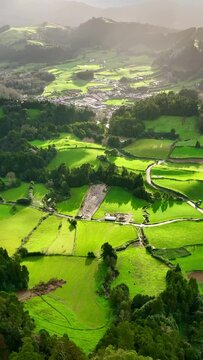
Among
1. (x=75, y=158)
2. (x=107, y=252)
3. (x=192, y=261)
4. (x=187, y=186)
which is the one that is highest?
(x=187, y=186)

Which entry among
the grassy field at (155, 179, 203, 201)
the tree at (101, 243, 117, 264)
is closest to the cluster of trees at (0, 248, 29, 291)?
the tree at (101, 243, 117, 264)

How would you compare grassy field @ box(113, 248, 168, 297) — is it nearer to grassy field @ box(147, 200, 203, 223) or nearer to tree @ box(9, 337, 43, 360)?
grassy field @ box(147, 200, 203, 223)

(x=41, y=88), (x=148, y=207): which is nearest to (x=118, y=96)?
(x=41, y=88)

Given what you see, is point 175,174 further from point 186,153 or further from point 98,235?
point 98,235

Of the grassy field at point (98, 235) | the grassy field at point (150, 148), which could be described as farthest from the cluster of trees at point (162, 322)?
the grassy field at point (150, 148)

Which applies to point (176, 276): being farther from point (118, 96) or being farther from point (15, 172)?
point (118, 96)

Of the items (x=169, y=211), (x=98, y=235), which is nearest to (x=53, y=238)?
(x=98, y=235)
